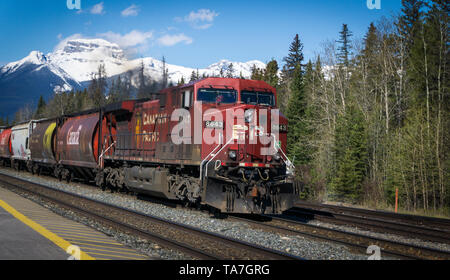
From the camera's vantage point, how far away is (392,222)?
12250 millimetres

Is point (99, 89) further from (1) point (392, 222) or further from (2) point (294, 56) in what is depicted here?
(1) point (392, 222)

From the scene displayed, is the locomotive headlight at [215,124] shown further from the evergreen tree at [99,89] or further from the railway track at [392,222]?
the evergreen tree at [99,89]

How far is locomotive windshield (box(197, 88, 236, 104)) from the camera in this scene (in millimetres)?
11852

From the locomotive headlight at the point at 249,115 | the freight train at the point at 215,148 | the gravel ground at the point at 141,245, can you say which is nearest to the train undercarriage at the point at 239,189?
the freight train at the point at 215,148

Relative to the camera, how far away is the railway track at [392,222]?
10.6 meters

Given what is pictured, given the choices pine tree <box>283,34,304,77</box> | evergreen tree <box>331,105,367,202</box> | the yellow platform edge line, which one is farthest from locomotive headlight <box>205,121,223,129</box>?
pine tree <box>283,34,304,77</box>

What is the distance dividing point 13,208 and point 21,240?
15.2ft

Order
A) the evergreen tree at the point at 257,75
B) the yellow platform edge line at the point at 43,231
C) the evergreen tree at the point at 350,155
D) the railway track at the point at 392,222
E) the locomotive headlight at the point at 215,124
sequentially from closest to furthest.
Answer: the yellow platform edge line at the point at 43,231 < the railway track at the point at 392,222 < the locomotive headlight at the point at 215,124 < the evergreen tree at the point at 350,155 < the evergreen tree at the point at 257,75

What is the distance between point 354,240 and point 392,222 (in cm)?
336

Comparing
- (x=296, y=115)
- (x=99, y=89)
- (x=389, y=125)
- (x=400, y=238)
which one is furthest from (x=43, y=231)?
(x=99, y=89)

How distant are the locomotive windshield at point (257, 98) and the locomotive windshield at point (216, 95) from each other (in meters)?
0.35

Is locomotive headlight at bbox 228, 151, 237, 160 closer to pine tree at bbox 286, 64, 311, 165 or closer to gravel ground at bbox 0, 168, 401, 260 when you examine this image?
gravel ground at bbox 0, 168, 401, 260
